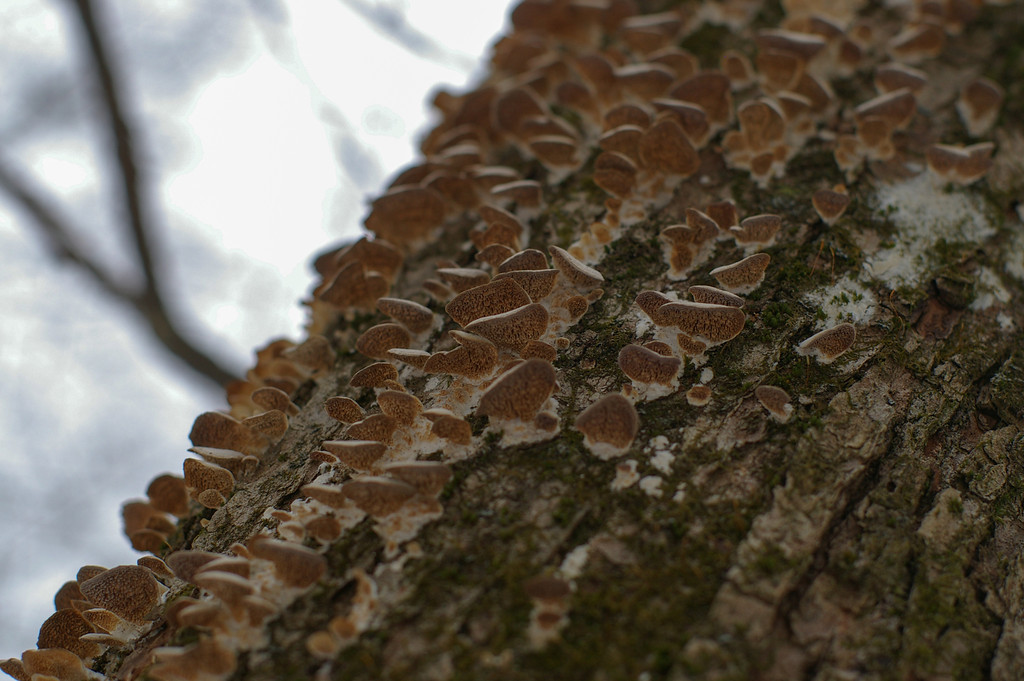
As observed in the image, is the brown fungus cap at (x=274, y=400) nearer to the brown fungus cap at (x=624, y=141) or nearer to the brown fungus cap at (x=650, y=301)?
the brown fungus cap at (x=650, y=301)

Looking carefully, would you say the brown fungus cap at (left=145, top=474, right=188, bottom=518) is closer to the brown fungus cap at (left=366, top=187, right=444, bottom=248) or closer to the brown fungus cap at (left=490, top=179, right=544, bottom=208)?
the brown fungus cap at (left=366, top=187, right=444, bottom=248)

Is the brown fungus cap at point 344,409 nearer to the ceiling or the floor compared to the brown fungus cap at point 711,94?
nearer to the floor

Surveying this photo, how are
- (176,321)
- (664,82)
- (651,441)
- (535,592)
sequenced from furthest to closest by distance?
(176,321), (664,82), (651,441), (535,592)

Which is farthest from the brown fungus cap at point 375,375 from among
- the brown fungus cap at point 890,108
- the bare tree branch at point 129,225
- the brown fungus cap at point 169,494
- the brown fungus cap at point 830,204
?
the bare tree branch at point 129,225

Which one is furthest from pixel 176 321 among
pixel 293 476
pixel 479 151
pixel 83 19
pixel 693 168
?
pixel 693 168

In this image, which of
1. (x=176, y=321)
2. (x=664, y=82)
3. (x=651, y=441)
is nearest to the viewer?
(x=651, y=441)

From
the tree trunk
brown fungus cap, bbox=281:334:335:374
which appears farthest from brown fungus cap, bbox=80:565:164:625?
brown fungus cap, bbox=281:334:335:374

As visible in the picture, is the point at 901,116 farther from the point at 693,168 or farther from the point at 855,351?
the point at 855,351
